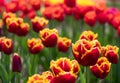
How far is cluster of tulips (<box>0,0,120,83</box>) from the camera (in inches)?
92.2

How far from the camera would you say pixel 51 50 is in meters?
4.01

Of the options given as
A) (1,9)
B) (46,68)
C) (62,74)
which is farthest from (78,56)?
(1,9)

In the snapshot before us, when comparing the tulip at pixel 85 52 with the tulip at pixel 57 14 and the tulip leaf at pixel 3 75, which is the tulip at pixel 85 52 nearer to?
the tulip leaf at pixel 3 75

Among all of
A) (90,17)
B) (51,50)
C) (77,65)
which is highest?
(77,65)

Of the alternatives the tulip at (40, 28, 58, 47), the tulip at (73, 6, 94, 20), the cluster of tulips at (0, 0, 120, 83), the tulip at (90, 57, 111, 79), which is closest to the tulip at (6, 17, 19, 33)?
the cluster of tulips at (0, 0, 120, 83)

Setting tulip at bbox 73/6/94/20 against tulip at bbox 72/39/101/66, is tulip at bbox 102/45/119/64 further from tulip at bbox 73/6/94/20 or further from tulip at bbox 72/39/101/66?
tulip at bbox 73/6/94/20

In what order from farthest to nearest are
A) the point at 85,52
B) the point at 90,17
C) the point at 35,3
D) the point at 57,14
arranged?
the point at 35,3, the point at 57,14, the point at 90,17, the point at 85,52

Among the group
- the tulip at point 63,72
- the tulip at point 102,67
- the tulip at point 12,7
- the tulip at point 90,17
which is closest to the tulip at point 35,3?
the tulip at point 12,7

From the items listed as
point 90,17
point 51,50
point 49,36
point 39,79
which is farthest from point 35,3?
point 39,79

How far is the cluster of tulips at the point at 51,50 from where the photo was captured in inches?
92.2

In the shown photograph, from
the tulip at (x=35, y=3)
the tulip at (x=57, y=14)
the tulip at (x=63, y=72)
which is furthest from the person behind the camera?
the tulip at (x=35, y=3)

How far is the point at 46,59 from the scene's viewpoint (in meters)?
3.91

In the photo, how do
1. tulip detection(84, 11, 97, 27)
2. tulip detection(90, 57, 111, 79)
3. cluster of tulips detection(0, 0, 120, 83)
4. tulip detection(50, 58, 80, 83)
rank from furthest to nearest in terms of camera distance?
tulip detection(84, 11, 97, 27), tulip detection(90, 57, 111, 79), cluster of tulips detection(0, 0, 120, 83), tulip detection(50, 58, 80, 83)

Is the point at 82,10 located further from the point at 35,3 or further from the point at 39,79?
the point at 39,79
